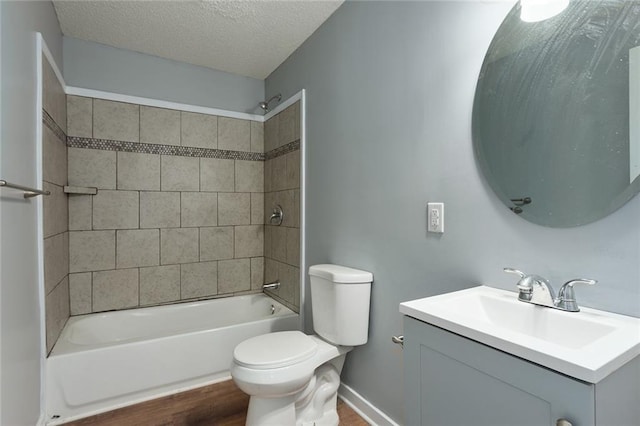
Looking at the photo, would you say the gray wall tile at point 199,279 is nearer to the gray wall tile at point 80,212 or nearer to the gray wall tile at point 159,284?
the gray wall tile at point 159,284

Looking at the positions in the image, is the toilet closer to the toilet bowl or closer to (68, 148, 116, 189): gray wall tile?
the toilet bowl

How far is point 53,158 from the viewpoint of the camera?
1.92 metres

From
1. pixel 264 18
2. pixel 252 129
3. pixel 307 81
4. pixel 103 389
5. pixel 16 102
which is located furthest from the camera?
pixel 252 129

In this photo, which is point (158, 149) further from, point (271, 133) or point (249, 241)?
point (249, 241)

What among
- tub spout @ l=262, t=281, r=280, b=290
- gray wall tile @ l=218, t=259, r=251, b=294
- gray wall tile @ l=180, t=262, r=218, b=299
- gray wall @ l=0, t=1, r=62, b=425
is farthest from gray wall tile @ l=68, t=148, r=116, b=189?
tub spout @ l=262, t=281, r=280, b=290

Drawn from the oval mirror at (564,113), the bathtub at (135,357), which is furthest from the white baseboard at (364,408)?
the oval mirror at (564,113)

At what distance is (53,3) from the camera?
6.36 ft

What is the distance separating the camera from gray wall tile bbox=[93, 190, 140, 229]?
2398mm

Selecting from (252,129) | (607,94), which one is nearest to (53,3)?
(252,129)

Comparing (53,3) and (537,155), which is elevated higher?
(53,3)

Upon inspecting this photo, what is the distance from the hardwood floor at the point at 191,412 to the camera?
1734mm

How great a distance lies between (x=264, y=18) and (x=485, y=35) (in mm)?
1467

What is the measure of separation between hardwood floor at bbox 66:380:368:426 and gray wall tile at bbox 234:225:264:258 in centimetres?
123

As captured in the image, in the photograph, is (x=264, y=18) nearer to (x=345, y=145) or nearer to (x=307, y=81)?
(x=307, y=81)
